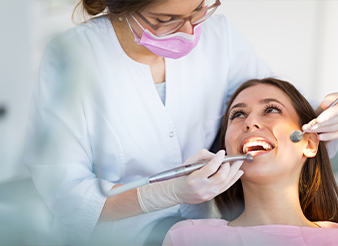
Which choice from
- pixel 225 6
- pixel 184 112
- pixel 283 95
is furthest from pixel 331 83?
pixel 184 112

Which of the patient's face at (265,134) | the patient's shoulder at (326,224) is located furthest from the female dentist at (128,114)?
the patient's shoulder at (326,224)

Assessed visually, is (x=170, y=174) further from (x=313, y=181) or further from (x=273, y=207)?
(x=313, y=181)

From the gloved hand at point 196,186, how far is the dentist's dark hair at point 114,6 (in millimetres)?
519

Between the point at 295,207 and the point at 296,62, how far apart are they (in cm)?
78

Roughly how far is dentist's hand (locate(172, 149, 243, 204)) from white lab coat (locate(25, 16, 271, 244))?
8.8 inches

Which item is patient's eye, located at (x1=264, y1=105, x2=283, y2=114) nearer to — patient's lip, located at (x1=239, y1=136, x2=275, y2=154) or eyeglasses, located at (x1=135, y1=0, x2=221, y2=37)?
patient's lip, located at (x1=239, y1=136, x2=275, y2=154)

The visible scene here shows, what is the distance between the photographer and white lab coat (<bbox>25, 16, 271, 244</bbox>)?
3.57ft

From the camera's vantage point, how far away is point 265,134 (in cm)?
125

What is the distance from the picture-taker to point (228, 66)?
1.55m

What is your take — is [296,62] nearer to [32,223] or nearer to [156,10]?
[156,10]

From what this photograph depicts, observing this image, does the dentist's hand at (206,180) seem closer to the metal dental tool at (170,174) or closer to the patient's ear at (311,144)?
the metal dental tool at (170,174)

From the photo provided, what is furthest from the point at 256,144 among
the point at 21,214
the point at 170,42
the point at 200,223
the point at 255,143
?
the point at 21,214

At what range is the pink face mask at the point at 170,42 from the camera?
110cm

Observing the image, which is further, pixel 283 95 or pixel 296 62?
pixel 296 62
